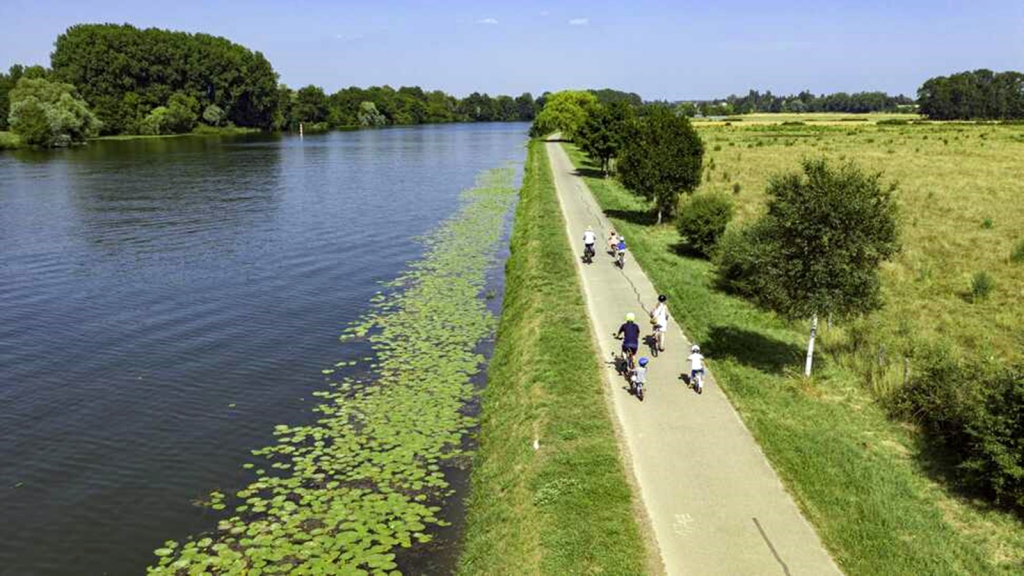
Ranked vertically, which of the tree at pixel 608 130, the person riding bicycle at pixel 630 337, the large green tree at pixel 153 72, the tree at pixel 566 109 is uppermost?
the large green tree at pixel 153 72

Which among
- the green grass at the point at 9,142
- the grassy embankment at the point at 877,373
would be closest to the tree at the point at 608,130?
the grassy embankment at the point at 877,373

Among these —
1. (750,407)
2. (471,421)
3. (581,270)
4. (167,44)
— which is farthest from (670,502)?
(167,44)

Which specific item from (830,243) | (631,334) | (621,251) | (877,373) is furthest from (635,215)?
(631,334)

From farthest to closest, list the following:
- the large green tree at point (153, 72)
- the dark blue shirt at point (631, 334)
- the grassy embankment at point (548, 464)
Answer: the large green tree at point (153, 72), the dark blue shirt at point (631, 334), the grassy embankment at point (548, 464)

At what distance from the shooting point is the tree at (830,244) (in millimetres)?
16406

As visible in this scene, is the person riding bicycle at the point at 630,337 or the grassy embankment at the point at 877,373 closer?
the grassy embankment at the point at 877,373

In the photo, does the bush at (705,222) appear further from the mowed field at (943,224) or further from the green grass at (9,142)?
the green grass at (9,142)

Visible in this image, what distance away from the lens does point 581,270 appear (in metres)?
27.1

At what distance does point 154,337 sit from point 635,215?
1117 inches

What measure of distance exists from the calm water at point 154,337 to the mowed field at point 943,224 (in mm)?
17626

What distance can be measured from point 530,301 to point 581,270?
4.31 meters

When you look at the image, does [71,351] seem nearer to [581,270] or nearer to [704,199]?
[581,270]

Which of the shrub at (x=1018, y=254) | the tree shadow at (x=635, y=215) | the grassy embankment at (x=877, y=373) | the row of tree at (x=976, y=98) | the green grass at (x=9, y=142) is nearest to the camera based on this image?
the grassy embankment at (x=877, y=373)

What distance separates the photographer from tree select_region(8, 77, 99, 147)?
96.2 metres
